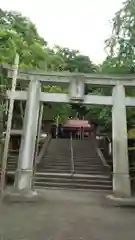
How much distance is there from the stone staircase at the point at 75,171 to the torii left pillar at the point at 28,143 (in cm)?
267

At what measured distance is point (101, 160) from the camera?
17203mm

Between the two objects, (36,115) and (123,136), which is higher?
(36,115)

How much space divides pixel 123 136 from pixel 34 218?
17.0ft

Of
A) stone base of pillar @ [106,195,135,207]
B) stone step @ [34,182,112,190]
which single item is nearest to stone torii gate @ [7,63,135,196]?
stone base of pillar @ [106,195,135,207]

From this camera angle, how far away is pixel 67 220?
7695mm

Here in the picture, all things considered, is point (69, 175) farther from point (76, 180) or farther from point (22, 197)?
point (22, 197)

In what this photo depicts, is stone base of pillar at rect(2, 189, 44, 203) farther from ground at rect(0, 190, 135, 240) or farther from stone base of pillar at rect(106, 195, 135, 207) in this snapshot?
stone base of pillar at rect(106, 195, 135, 207)

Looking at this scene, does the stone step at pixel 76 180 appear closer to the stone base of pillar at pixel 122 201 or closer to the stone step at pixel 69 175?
the stone step at pixel 69 175

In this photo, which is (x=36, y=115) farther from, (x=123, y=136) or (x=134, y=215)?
(x=134, y=215)

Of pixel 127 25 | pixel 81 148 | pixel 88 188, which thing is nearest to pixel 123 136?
pixel 88 188

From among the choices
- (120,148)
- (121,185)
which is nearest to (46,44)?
(120,148)

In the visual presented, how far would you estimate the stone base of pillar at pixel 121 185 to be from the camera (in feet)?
35.2

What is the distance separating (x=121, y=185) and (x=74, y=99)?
3.81 m

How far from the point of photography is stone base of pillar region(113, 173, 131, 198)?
10727 millimetres
